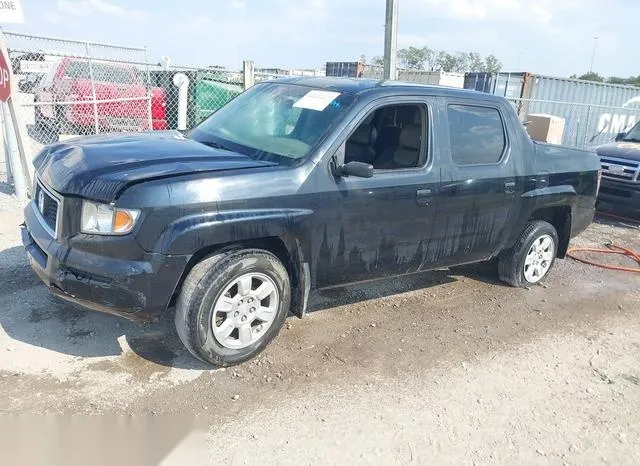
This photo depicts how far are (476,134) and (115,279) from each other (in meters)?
3.13

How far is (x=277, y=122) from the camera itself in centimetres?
416

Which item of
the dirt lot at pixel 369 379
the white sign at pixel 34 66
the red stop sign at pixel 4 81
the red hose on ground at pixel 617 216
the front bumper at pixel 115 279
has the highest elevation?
the white sign at pixel 34 66

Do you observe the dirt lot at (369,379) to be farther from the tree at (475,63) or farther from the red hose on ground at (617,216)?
the tree at (475,63)

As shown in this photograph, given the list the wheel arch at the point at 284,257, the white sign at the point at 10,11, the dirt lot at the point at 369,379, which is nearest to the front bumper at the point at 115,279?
the wheel arch at the point at 284,257

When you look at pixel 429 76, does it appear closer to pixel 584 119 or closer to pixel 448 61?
pixel 584 119

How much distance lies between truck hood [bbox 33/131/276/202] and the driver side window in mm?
961

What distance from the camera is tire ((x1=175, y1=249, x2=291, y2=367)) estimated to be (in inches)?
131

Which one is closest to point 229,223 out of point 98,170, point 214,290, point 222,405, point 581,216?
point 214,290

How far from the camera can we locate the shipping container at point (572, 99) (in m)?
17.1

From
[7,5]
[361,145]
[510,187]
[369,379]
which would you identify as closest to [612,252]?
[510,187]

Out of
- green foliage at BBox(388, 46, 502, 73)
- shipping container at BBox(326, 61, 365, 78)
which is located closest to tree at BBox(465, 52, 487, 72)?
green foliage at BBox(388, 46, 502, 73)

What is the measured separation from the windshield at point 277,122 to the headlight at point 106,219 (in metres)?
1.04

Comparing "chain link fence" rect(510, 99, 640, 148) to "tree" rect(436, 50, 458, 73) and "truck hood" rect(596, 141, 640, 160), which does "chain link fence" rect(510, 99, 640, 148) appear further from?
"tree" rect(436, 50, 458, 73)

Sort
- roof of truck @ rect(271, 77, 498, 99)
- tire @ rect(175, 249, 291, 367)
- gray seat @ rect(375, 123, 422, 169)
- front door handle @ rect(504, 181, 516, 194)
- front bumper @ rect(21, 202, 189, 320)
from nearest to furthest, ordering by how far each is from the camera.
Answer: front bumper @ rect(21, 202, 189, 320) → tire @ rect(175, 249, 291, 367) → roof of truck @ rect(271, 77, 498, 99) → gray seat @ rect(375, 123, 422, 169) → front door handle @ rect(504, 181, 516, 194)
